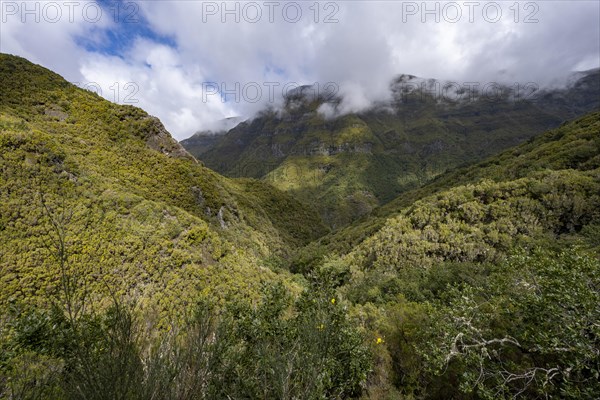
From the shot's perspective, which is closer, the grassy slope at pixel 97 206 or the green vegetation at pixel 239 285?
the green vegetation at pixel 239 285

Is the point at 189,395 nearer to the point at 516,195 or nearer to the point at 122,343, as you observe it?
the point at 122,343

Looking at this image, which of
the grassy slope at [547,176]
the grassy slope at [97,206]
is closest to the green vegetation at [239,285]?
the grassy slope at [97,206]

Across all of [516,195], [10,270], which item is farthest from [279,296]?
[516,195]

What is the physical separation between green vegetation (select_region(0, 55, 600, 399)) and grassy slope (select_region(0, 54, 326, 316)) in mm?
166

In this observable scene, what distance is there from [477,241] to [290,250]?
53.7 meters

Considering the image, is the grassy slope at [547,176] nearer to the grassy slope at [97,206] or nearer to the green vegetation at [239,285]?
the green vegetation at [239,285]

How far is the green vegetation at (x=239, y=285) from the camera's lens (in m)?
6.12

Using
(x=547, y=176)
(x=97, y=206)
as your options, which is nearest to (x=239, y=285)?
(x=97, y=206)

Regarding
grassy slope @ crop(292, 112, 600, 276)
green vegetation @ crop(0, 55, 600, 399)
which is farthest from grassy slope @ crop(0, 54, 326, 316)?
grassy slope @ crop(292, 112, 600, 276)

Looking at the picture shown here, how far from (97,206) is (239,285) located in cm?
1525

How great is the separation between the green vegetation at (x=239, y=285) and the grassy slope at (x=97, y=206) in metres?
0.17

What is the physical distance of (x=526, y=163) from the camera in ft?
204

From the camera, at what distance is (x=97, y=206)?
24609mm

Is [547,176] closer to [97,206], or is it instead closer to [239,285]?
[239,285]
